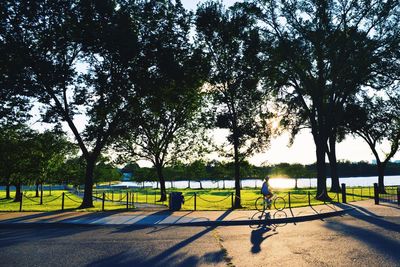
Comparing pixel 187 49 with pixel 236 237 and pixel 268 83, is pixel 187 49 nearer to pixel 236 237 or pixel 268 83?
pixel 268 83

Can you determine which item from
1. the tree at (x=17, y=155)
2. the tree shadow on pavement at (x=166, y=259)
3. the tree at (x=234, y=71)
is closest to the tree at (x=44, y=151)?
the tree at (x=17, y=155)

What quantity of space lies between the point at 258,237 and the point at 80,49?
63.0ft

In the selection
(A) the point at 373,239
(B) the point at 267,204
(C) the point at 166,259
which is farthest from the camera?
(B) the point at 267,204

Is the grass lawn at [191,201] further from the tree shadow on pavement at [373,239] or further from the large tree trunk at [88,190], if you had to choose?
the tree shadow on pavement at [373,239]

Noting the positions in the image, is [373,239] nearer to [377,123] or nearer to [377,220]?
[377,220]

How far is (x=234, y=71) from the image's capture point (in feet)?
83.7

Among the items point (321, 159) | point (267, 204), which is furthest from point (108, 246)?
point (321, 159)

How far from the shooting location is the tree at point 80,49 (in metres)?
22.5

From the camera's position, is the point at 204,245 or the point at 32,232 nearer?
the point at 204,245

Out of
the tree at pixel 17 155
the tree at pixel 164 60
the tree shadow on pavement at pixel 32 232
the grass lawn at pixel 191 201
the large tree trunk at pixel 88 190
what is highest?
the tree at pixel 164 60

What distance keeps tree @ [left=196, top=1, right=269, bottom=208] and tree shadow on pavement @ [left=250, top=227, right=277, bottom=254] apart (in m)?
11.7

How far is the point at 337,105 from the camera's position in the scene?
111 ft

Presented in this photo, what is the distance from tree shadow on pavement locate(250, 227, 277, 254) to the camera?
9812 millimetres

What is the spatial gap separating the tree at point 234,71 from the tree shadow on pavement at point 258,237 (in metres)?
11.7
